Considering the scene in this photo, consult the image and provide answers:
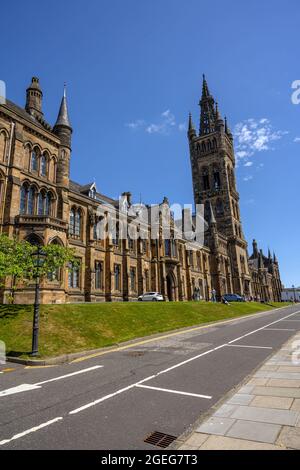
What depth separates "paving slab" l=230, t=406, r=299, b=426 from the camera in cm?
548

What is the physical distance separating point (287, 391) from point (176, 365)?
4547 millimetres

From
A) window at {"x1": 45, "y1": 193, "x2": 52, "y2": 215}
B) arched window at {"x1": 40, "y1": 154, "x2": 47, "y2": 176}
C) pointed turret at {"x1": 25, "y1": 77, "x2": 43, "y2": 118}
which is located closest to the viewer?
window at {"x1": 45, "y1": 193, "x2": 52, "y2": 215}

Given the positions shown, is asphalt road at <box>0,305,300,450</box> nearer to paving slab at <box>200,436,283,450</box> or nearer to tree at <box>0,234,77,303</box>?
paving slab at <box>200,436,283,450</box>

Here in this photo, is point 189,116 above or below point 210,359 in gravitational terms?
A: above

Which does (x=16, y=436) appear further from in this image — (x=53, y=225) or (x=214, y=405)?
(x=53, y=225)

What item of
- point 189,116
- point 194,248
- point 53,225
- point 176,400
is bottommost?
point 176,400

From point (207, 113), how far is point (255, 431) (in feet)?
341

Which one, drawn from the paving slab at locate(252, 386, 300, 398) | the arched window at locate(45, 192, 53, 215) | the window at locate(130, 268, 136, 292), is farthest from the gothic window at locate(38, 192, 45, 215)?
the paving slab at locate(252, 386, 300, 398)

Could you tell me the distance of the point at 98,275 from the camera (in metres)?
37.0

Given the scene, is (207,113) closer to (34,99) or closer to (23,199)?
(34,99)

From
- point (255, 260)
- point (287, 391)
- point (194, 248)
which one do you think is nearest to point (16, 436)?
point (287, 391)

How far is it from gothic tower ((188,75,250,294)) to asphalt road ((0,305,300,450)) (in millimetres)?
68419

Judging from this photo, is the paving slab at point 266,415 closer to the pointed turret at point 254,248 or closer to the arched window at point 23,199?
the arched window at point 23,199
